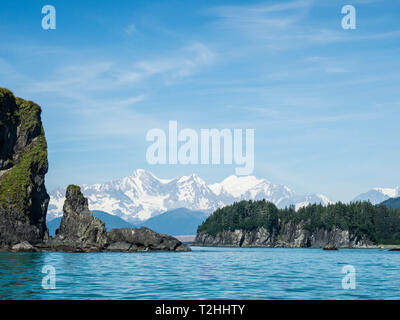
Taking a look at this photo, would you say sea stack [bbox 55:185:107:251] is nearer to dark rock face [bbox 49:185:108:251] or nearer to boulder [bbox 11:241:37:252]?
dark rock face [bbox 49:185:108:251]

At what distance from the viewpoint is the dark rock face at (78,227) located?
185 metres

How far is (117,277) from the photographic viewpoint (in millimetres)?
64500

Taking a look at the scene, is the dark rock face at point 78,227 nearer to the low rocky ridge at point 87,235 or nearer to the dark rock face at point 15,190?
the low rocky ridge at point 87,235

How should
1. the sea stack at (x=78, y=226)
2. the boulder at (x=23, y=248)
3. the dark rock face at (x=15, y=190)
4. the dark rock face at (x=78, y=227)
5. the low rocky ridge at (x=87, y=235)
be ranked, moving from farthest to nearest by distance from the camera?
the sea stack at (x=78, y=226)
the dark rock face at (x=78, y=227)
the low rocky ridge at (x=87, y=235)
the dark rock face at (x=15, y=190)
the boulder at (x=23, y=248)

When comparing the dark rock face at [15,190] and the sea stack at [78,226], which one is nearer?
the dark rock face at [15,190]

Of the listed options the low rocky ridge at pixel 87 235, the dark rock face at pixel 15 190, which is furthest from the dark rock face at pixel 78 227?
Answer: the dark rock face at pixel 15 190

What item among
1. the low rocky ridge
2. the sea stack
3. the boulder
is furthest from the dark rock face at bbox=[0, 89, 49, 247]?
the boulder

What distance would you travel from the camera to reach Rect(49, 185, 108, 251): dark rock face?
185 meters

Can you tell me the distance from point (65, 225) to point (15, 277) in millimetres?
134733

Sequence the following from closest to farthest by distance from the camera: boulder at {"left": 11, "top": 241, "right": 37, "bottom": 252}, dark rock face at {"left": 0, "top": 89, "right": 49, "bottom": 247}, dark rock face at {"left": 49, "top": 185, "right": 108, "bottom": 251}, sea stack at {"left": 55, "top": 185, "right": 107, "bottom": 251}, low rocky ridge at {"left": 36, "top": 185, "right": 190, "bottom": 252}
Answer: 1. boulder at {"left": 11, "top": 241, "right": 37, "bottom": 252}
2. dark rock face at {"left": 0, "top": 89, "right": 49, "bottom": 247}
3. low rocky ridge at {"left": 36, "top": 185, "right": 190, "bottom": 252}
4. dark rock face at {"left": 49, "top": 185, "right": 108, "bottom": 251}
5. sea stack at {"left": 55, "top": 185, "right": 107, "bottom": 251}

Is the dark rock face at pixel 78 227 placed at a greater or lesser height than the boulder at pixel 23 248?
greater

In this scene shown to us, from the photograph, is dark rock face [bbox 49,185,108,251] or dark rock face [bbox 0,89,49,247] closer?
dark rock face [bbox 0,89,49,247]
